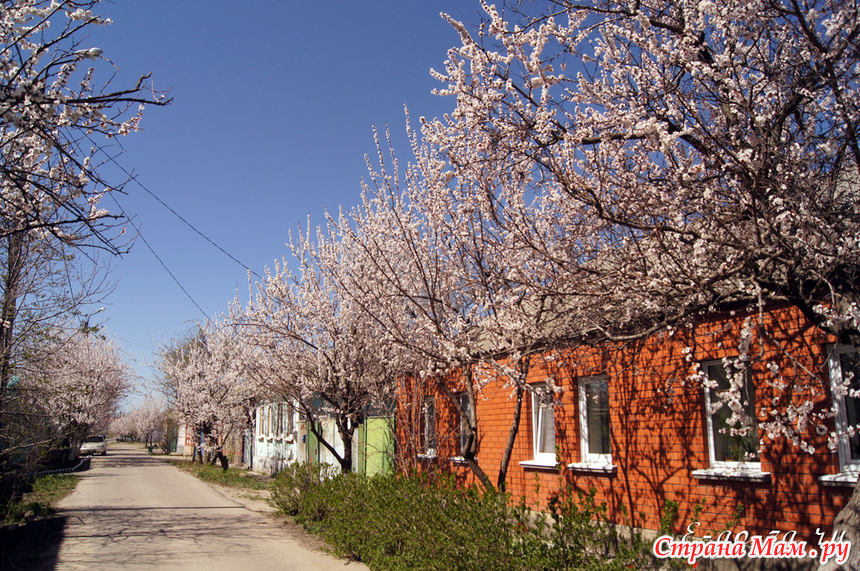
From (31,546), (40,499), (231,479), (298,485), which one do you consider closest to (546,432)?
(298,485)

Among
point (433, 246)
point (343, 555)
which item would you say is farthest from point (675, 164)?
point (343, 555)

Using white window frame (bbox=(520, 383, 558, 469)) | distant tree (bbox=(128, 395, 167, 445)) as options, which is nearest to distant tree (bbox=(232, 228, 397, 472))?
white window frame (bbox=(520, 383, 558, 469))

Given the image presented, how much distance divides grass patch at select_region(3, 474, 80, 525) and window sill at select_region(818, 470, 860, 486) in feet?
38.1

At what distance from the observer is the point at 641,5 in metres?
5.55

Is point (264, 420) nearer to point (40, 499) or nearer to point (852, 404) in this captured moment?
point (40, 499)

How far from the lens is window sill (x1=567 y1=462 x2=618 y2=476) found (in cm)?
823

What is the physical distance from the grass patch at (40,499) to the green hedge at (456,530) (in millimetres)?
5596

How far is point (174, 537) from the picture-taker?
11.0 meters

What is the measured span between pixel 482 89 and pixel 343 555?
23.6 feet

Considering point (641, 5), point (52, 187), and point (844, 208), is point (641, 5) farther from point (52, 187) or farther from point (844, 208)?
point (52, 187)

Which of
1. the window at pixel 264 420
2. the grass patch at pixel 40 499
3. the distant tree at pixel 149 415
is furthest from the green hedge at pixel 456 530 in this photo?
the distant tree at pixel 149 415

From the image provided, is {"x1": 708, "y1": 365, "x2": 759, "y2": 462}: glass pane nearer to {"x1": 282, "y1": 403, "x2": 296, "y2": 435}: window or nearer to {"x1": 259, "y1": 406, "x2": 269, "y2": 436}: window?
{"x1": 282, "y1": 403, "x2": 296, "y2": 435}: window

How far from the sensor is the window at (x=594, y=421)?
8.75 metres

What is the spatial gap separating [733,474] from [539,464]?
12.0 feet
